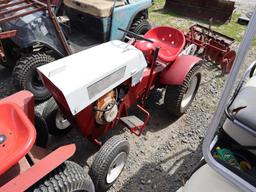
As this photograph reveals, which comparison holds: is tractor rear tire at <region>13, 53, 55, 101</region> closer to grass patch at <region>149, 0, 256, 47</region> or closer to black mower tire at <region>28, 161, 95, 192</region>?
black mower tire at <region>28, 161, 95, 192</region>

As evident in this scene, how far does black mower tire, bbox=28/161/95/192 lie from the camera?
161cm

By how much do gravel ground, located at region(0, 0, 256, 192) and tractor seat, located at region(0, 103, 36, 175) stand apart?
101 centimetres

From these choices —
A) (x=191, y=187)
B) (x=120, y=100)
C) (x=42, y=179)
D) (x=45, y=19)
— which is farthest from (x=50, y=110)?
(x=191, y=187)

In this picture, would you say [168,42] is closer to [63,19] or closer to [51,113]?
[51,113]

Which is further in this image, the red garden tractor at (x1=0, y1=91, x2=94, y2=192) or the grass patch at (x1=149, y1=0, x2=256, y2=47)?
the grass patch at (x1=149, y1=0, x2=256, y2=47)

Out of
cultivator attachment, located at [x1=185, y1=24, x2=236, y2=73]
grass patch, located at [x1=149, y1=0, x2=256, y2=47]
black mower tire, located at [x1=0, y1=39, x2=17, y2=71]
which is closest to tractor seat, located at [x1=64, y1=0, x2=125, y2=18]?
black mower tire, located at [x1=0, y1=39, x2=17, y2=71]

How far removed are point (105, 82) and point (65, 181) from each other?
2.68ft

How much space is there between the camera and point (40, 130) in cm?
241

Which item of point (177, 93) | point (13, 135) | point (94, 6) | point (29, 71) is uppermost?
point (94, 6)

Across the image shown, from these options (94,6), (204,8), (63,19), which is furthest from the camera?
(204,8)

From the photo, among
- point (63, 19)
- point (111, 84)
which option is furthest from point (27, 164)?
point (63, 19)

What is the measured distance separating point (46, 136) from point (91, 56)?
86cm

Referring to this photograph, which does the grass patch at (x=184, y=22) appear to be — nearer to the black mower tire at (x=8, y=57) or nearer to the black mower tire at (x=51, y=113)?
the black mower tire at (x=8, y=57)

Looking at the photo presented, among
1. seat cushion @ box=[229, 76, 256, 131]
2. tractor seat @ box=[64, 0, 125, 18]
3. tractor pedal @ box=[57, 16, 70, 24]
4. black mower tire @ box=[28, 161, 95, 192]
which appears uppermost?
seat cushion @ box=[229, 76, 256, 131]
